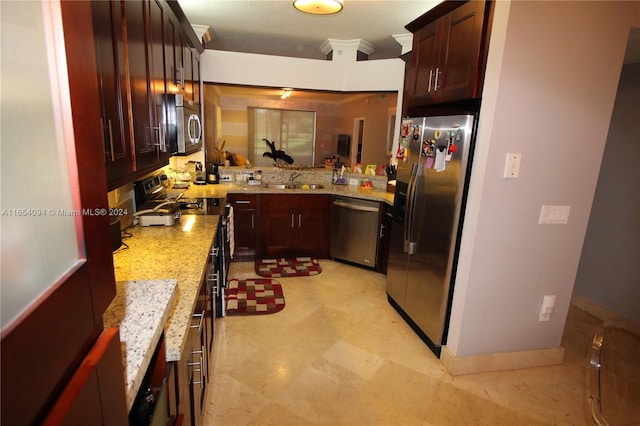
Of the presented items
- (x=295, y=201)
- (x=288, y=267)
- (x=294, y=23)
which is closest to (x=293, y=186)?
(x=295, y=201)

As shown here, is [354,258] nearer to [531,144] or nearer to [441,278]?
[441,278]

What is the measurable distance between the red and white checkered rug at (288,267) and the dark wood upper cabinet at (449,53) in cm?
204

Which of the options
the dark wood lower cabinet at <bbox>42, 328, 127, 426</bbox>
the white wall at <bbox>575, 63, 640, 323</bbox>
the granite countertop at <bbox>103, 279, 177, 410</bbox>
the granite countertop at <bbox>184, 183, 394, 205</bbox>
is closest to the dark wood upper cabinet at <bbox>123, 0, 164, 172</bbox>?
the granite countertop at <bbox>103, 279, 177, 410</bbox>

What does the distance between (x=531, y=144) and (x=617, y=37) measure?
787mm

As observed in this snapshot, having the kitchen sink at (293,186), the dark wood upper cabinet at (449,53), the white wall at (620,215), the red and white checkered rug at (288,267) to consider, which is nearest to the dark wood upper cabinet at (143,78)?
the dark wood upper cabinet at (449,53)

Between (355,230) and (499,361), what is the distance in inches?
76.0

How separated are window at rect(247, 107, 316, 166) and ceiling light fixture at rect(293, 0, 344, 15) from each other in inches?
219

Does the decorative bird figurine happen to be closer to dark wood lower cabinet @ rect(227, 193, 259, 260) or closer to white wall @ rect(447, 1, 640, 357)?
dark wood lower cabinet @ rect(227, 193, 259, 260)

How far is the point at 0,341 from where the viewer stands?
1.01 feet

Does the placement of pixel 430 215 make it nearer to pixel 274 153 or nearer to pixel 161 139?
pixel 161 139

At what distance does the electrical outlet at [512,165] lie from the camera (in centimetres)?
199

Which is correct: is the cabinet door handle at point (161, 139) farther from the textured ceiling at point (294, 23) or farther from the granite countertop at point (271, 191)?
the textured ceiling at point (294, 23)

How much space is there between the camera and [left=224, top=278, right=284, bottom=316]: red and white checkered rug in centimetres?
291

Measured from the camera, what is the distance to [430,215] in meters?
2.41
